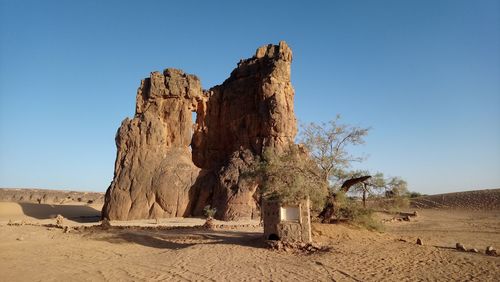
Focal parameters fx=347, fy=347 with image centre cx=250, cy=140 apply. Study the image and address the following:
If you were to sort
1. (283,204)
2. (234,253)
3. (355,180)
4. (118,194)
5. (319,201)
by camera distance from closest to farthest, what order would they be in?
(234,253) → (283,204) → (319,201) → (355,180) → (118,194)

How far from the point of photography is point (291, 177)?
16859mm

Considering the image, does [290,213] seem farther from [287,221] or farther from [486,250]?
[486,250]

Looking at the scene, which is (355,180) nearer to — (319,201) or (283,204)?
(319,201)

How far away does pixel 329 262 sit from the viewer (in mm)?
11492

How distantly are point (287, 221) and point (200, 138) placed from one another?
27987 mm

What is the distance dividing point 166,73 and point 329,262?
32.4 m

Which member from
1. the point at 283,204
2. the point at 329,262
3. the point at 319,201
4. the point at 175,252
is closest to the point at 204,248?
the point at 175,252

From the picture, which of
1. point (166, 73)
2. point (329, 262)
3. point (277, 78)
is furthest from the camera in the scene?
point (166, 73)

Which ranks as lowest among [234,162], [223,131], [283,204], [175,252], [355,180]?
[175,252]

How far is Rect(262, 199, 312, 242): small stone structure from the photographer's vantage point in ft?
45.6

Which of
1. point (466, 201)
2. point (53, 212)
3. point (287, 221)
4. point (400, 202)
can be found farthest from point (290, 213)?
point (466, 201)

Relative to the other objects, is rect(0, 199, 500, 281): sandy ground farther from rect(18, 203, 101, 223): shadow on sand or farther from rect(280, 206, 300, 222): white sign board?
rect(18, 203, 101, 223): shadow on sand

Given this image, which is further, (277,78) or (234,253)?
(277,78)

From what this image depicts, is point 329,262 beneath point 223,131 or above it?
beneath
